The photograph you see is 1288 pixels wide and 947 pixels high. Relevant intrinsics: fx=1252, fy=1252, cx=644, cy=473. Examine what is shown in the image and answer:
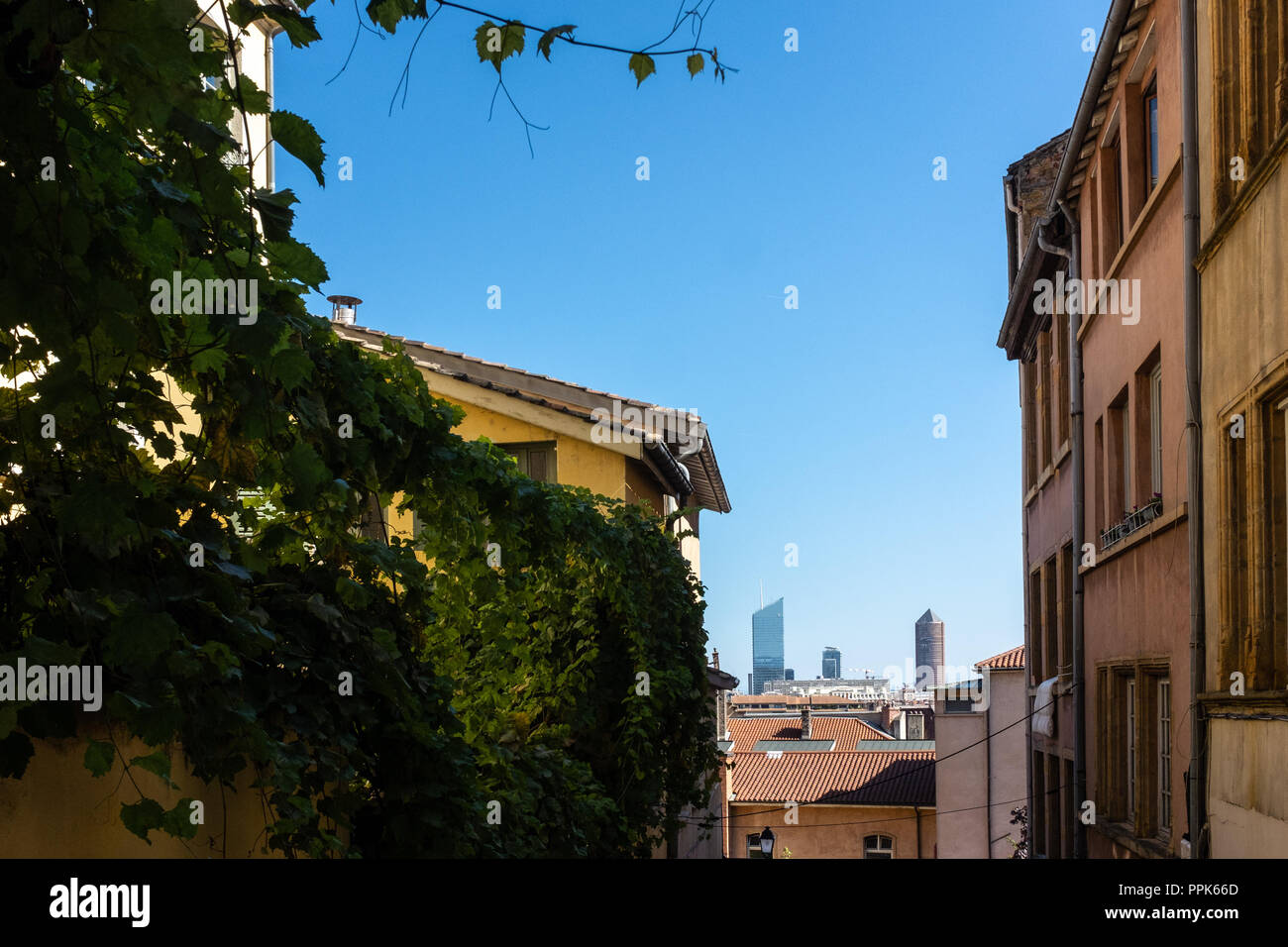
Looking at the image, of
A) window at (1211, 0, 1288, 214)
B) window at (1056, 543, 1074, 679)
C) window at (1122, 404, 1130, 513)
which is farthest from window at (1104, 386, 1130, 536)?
window at (1211, 0, 1288, 214)

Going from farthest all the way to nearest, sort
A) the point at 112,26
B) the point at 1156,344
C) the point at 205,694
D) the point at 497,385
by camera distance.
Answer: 1. the point at 497,385
2. the point at 1156,344
3. the point at 205,694
4. the point at 112,26

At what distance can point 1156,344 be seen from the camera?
11.0 meters

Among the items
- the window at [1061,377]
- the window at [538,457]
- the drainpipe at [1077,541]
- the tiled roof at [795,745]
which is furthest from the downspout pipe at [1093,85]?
the tiled roof at [795,745]

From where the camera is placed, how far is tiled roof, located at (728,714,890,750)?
59594mm

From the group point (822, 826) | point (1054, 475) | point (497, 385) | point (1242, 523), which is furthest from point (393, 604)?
point (822, 826)

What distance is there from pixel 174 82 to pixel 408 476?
140 inches

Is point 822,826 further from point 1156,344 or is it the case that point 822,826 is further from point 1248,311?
point 1248,311

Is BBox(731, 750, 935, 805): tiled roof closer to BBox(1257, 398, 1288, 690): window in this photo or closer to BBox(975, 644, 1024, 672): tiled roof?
BBox(975, 644, 1024, 672): tiled roof

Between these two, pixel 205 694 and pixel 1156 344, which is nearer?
pixel 205 694

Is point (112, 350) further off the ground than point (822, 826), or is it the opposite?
point (112, 350)

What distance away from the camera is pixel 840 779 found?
45.3m

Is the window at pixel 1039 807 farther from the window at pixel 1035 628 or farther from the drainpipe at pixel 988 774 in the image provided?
the drainpipe at pixel 988 774

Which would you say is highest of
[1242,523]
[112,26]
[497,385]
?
[497,385]

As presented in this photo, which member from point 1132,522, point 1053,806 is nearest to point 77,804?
point 1132,522
